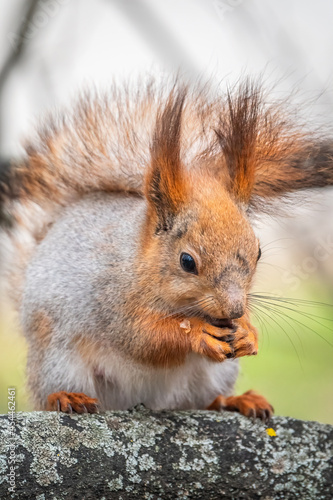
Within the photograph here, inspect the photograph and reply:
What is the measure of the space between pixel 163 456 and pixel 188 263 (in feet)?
2.39

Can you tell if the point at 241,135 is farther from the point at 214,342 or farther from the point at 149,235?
the point at 214,342

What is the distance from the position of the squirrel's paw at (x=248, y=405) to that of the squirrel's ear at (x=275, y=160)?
0.87 m

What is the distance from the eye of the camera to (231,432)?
2.66m

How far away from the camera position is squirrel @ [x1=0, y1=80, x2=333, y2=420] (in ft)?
8.69

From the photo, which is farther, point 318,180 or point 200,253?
point 318,180

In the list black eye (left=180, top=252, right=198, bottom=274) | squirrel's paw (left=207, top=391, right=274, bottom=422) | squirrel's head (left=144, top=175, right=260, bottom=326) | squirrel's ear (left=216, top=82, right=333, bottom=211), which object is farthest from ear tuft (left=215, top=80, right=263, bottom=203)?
squirrel's paw (left=207, top=391, right=274, bottom=422)

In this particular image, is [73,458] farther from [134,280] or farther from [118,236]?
[118,236]

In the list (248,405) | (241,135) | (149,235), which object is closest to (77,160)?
(149,235)

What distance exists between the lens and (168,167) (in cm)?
275

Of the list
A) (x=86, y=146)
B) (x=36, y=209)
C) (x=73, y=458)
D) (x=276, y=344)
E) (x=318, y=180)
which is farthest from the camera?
(x=276, y=344)

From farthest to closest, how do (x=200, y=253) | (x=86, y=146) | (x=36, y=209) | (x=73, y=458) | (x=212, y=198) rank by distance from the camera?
1. (x=36, y=209)
2. (x=86, y=146)
3. (x=212, y=198)
4. (x=200, y=253)
5. (x=73, y=458)

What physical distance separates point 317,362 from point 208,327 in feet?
5.15

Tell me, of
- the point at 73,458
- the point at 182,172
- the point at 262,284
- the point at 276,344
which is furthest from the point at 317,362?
the point at 73,458

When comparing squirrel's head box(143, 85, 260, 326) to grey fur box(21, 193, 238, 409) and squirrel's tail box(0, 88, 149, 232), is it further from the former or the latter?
squirrel's tail box(0, 88, 149, 232)
